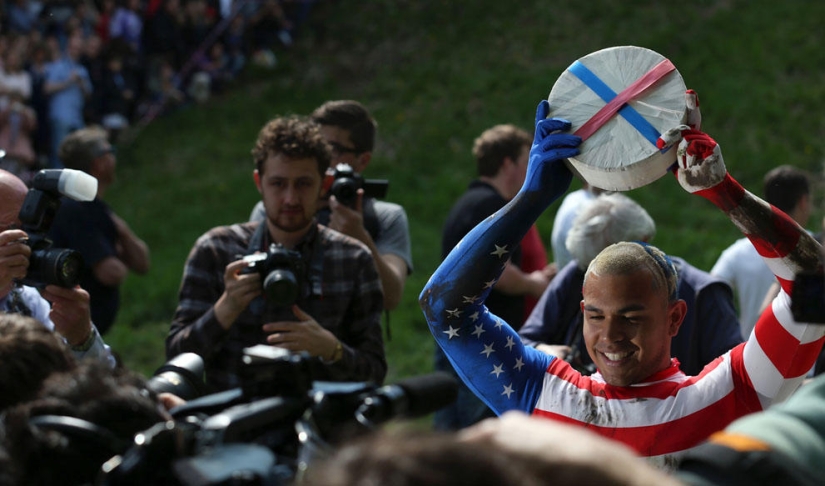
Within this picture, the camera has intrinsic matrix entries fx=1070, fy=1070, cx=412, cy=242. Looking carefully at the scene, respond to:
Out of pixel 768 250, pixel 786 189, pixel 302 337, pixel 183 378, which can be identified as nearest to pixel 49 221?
pixel 302 337

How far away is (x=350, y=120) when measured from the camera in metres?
5.17

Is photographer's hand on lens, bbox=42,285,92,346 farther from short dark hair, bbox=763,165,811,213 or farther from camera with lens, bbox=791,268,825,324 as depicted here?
short dark hair, bbox=763,165,811,213

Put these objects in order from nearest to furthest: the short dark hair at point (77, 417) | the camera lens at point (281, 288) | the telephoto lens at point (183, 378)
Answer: the short dark hair at point (77, 417) < the telephoto lens at point (183, 378) < the camera lens at point (281, 288)

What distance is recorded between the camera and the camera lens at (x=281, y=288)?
3.72 m

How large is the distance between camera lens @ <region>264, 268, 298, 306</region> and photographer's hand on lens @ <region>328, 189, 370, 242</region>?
95 centimetres

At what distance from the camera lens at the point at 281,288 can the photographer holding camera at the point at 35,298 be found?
0.58 m

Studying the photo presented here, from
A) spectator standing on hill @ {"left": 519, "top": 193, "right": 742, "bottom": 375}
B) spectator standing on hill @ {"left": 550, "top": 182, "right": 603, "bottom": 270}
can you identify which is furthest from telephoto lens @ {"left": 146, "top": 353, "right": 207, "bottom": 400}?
spectator standing on hill @ {"left": 550, "top": 182, "right": 603, "bottom": 270}

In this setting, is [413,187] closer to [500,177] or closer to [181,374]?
[500,177]

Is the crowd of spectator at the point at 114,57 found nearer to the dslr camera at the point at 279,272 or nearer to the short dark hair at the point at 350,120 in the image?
the short dark hair at the point at 350,120

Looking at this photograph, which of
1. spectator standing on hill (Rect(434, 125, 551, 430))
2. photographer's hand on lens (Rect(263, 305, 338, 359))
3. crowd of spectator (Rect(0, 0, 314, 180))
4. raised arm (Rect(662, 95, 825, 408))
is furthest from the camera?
crowd of spectator (Rect(0, 0, 314, 180))

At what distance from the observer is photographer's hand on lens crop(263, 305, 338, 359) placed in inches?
152

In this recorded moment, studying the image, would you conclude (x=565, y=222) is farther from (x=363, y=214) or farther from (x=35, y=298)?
(x=35, y=298)

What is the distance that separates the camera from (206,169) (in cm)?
1232

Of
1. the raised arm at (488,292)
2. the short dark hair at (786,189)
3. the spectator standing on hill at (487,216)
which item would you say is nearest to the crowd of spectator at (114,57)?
the spectator standing on hill at (487,216)
